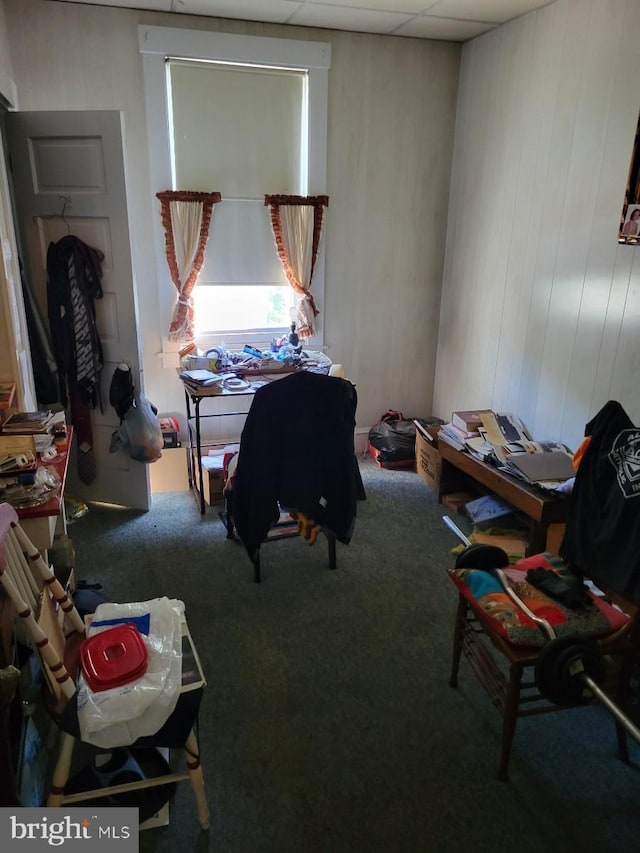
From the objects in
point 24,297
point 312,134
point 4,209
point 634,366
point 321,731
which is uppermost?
point 312,134

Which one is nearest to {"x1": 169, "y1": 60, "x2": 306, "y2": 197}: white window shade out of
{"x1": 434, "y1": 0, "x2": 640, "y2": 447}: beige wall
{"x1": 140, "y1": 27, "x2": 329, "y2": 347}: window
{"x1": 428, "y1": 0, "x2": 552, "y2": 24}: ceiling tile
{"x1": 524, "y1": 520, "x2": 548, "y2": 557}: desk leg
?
{"x1": 140, "y1": 27, "x2": 329, "y2": 347}: window

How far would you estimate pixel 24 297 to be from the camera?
10.2 feet

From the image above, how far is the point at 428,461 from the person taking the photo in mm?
3850

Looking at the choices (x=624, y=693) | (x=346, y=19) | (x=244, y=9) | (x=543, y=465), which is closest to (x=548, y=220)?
(x=543, y=465)

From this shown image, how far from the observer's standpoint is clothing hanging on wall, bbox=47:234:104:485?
307 cm

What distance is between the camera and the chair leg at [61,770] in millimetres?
1445

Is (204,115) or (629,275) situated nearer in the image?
(629,275)

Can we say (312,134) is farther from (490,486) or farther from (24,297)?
(490,486)

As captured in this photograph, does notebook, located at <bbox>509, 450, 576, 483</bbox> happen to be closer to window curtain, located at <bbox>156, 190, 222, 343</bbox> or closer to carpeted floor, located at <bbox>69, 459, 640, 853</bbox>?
carpeted floor, located at <bbox>69, 459, 640, 853</bbox>

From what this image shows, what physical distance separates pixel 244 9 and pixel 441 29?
3.94 feet

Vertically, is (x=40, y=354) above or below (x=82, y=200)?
below

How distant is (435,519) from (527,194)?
6.38ft

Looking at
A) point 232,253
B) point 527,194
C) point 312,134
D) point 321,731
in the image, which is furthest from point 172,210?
point 321,731

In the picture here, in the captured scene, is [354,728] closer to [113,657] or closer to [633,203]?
[113,657]
